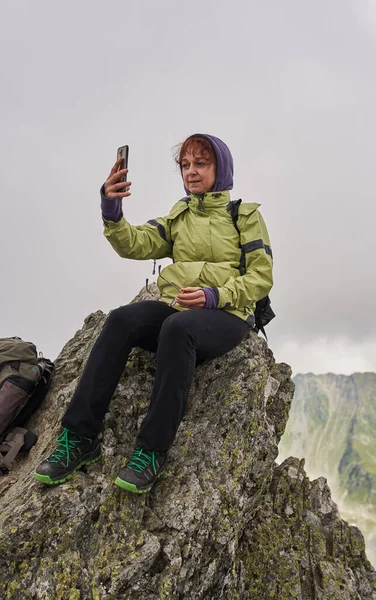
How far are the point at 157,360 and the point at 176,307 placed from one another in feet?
5.31

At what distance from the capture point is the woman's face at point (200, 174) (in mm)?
8312

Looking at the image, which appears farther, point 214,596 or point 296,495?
point 296,495

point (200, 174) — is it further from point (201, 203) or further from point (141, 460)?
point (141, 460)

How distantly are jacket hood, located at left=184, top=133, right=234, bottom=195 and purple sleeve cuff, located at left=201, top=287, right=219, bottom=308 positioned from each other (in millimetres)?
2553

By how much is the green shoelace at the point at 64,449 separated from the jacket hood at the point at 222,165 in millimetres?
5672

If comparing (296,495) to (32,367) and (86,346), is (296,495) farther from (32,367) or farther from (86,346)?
(32,367)

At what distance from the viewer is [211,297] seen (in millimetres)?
7047

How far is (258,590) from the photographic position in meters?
8.16

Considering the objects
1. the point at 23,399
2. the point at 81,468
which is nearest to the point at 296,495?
the point at 81,468

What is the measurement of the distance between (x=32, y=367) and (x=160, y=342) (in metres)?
3.70

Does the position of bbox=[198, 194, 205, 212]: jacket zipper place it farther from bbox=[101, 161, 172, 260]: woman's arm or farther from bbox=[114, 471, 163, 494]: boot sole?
bbox=[114, 471, 163, 494]: boot sole

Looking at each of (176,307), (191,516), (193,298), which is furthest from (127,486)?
(176,307)

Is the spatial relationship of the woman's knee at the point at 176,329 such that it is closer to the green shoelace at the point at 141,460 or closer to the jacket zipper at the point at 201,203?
the green shoelace at the point at 141,460

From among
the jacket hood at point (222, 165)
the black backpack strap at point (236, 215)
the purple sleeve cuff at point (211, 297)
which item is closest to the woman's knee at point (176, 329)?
the purple sleeve cuff at point (211, 297)
